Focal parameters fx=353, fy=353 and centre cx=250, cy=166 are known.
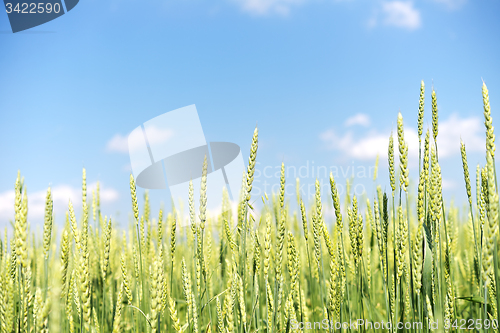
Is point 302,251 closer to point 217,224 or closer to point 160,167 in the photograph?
point 217,224

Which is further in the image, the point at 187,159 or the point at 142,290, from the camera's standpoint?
the point at 187,159

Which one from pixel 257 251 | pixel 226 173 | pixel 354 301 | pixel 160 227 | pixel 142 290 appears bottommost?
pixel 354 301

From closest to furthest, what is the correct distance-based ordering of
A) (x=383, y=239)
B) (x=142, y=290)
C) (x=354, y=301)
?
(x=383, y=239) → (x=142, y=290) → (x=354, y=301)

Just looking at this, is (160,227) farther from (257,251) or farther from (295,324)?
(295,324)

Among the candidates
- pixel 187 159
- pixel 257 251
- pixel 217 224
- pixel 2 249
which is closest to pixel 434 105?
pixel 257 251

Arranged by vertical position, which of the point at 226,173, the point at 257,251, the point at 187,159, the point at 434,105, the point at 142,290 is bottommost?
the point at 142,290

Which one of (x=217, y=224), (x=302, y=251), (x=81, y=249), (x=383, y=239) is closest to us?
(x=81, y=249)

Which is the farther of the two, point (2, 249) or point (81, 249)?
point (2, 249)

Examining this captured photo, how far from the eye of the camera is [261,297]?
7.30 feet

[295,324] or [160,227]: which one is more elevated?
[160,227]

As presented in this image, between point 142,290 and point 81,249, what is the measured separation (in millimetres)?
739

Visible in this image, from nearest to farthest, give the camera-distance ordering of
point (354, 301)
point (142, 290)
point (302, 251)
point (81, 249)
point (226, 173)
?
1. point (81, 249)
2. point (142, 290)
3. point (354, 301)
4. point (226, 173)
5. point (302, 251)

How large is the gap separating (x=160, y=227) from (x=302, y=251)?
1.77m

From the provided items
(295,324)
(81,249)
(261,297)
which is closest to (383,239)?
(295,324)
